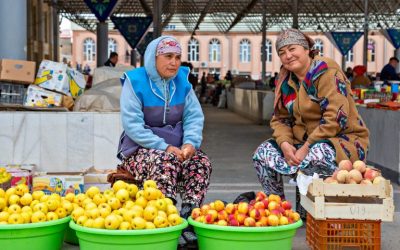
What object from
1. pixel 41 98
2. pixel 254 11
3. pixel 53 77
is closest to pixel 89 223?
pixel 41 98

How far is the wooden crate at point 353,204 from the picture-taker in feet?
14.7

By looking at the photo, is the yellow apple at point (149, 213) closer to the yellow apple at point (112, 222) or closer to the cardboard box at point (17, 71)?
the yellow apple at point (112, 222)

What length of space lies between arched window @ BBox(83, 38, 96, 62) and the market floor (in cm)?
5629

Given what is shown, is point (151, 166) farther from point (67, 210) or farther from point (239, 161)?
point (239, 161)

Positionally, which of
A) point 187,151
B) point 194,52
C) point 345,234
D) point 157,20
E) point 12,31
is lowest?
point 345,234

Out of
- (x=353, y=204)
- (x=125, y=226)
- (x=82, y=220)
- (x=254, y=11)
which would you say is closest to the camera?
(x=125, y=226)

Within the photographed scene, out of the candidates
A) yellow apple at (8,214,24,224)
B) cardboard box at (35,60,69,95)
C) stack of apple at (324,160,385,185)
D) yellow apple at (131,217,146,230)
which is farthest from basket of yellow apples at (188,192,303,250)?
cardboard box at (35,60,69,95)

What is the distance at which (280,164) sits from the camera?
529cm

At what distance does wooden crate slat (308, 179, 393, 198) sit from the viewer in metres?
4.49

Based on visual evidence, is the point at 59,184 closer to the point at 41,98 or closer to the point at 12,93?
the point at 41,98

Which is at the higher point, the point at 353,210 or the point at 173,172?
the point at 173,172

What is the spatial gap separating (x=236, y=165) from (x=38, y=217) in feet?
20.8

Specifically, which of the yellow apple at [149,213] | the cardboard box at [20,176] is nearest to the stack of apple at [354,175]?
the yellow apple at [149,213]

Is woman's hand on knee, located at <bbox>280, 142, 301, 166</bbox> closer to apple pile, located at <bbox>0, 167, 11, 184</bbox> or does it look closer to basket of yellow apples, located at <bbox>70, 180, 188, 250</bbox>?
basket of yellow apples, located at <bbox>70, 180, 188, 250</bbox>
